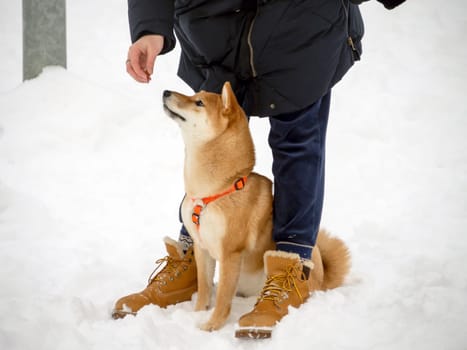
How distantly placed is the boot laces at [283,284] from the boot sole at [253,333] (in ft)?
0.60

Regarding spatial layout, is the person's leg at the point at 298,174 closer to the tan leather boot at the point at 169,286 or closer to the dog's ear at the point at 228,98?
the dog's ear at the point at 228,98

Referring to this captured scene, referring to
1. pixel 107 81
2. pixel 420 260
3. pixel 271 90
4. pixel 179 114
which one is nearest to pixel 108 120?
pixel 107 81

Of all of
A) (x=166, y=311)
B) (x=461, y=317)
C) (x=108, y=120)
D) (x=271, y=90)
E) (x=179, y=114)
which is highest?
(x=271, y=90)

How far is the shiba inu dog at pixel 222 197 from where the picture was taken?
1.84 m

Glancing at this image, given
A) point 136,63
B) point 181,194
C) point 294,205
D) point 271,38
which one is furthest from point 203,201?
point 181,194

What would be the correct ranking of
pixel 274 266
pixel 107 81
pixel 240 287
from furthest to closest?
pixel 107 81, pixel 240 287, pixel 274 266

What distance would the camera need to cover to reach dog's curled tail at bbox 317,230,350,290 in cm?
210

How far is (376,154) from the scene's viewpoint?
143 inches

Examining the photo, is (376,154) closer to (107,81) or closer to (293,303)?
(293,303)

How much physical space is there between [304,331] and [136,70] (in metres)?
1.15

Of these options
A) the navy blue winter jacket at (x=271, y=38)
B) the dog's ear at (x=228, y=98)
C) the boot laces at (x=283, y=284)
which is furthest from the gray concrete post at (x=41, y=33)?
the boot laces at (x=283, y=284)

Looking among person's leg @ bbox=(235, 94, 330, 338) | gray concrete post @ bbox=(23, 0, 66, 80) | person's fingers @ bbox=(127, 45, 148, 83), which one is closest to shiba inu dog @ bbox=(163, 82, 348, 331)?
person's leg @ bbox=(235, 94, 330, 338)

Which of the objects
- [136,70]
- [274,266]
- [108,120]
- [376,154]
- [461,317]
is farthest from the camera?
[108,120]

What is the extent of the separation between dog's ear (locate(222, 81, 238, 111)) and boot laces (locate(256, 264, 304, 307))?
70 centimetres
